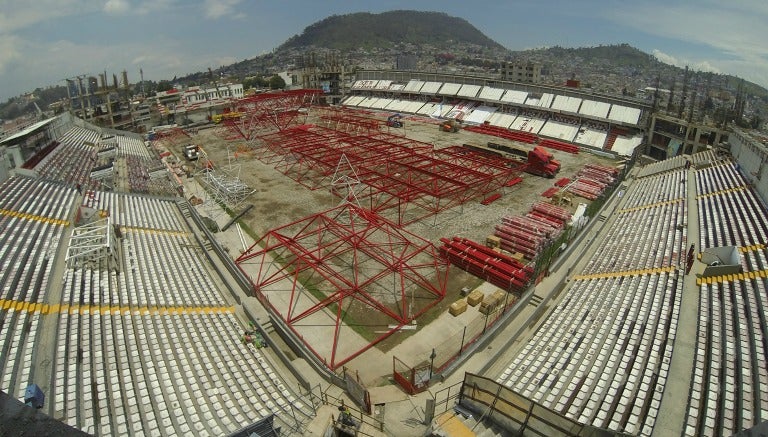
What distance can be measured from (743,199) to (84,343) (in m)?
42.2

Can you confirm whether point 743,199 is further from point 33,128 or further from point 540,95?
point 33,128

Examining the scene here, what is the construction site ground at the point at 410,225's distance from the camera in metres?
17.6

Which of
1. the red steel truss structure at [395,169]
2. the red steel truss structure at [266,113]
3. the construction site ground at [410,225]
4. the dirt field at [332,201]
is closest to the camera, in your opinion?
the construction site ground at [410,225]

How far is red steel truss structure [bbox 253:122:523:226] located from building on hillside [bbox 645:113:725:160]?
2569cm

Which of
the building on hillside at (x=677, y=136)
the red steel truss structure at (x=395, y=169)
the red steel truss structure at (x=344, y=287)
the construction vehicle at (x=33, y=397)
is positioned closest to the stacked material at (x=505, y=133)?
the red steel truss structure at (x=395, y=169)

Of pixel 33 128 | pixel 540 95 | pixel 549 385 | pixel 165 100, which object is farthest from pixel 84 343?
pixel 165 100

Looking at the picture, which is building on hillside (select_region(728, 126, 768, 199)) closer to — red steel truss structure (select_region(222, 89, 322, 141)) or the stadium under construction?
the stadium under construction

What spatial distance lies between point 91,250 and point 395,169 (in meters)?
30.5

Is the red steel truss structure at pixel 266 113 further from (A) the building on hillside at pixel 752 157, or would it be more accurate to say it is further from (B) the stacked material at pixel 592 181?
(A) the building on hillside at pixel 752 157

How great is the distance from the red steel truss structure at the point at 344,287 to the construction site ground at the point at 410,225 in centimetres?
70

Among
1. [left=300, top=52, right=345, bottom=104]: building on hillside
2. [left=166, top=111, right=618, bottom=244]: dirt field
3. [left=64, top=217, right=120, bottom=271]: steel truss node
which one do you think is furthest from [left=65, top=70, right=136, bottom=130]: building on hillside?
[left=64, top=217, right=120, bottom=271]: steel truss node

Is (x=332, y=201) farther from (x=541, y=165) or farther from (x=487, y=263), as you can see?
(x=541, y=165)

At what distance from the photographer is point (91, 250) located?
67.5ft

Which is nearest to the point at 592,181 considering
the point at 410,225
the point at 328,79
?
the point at 410,225
